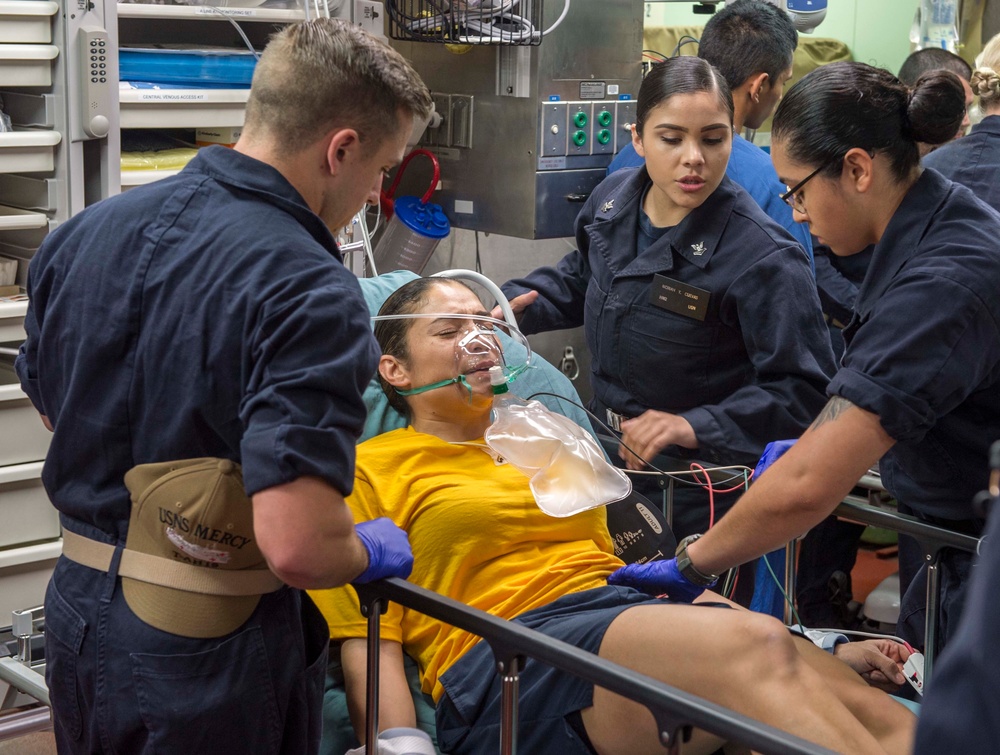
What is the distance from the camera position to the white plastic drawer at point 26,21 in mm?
2709

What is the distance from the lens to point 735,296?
8.45 ft

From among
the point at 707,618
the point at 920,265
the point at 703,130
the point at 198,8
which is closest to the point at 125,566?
the point at 707,618

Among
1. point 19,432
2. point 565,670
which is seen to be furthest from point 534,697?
point 19,432

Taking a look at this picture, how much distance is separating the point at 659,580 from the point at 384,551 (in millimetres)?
612

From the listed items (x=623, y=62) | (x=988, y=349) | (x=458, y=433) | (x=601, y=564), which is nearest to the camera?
(x=988, y=349)

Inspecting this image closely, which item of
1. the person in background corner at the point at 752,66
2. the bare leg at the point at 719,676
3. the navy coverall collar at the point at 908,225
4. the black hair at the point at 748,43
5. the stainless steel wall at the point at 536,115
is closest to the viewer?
the bare leg at the point at 719,676

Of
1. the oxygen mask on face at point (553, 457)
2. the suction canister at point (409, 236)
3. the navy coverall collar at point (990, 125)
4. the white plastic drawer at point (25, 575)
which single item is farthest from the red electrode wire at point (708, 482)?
the white plastic drawer at point (25, 575)

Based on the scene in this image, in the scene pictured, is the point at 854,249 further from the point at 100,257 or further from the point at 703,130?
the point at 100,257

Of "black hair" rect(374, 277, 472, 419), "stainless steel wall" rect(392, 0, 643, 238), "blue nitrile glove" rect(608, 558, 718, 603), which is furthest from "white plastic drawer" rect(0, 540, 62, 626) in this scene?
"stainless steel wall" rect(392, 0, 643, 238)

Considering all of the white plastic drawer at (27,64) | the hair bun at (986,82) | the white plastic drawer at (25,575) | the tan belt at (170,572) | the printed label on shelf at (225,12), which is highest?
the printed label on shelf at (225,12)

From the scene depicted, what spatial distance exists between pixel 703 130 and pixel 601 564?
107 cm

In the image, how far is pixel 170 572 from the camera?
5.10 ft

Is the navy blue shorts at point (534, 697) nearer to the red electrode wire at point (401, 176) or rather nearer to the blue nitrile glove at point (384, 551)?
the blue nitrile glove at point (384, 551)

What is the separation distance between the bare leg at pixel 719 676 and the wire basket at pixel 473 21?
2117mm
